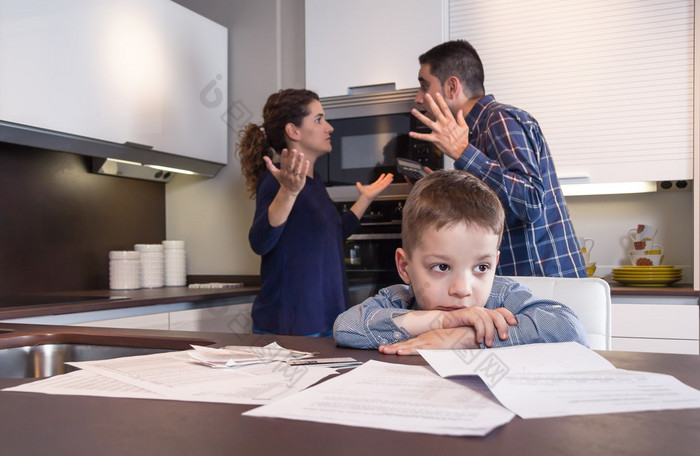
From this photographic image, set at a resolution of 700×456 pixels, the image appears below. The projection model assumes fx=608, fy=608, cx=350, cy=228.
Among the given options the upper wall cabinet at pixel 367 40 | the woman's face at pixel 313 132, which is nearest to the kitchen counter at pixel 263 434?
the woman's face at pixel 313 132

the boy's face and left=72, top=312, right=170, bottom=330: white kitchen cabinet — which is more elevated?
the boy's face

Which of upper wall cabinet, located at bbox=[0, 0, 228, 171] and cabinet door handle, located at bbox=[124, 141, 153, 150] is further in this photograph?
cabinet door handle, located at bbox=[124, 141, 153, 150]

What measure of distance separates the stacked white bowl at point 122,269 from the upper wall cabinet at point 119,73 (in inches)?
20.0

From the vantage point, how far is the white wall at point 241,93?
10.2 feet

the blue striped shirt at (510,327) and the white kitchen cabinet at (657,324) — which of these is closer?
the blue striped shirt at (510,327)

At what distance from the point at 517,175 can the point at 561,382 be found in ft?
3.43

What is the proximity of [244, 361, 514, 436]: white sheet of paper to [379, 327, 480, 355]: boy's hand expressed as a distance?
203mm

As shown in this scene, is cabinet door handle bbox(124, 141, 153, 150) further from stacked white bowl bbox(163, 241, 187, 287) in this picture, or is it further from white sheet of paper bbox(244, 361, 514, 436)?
white sheet of paper bbox(244, 361, 514, 436)

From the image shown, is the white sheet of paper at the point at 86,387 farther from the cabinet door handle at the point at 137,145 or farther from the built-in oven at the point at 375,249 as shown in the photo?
the built-in oven at the point at 375,249

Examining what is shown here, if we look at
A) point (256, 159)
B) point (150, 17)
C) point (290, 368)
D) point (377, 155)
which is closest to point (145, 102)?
point (150, 17)

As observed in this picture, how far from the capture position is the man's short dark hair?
6.66 feet

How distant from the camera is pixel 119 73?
7.93 ft

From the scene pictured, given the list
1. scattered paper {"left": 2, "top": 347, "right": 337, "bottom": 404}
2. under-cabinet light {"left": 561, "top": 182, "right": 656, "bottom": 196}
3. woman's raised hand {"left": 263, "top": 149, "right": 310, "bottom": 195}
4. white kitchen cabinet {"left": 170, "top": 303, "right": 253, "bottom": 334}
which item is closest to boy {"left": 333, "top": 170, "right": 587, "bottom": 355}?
scattered paper {"left": 2, "top": 347, "right": 337, "bottom": 404}

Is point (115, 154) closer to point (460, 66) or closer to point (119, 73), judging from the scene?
point (119, 73)
